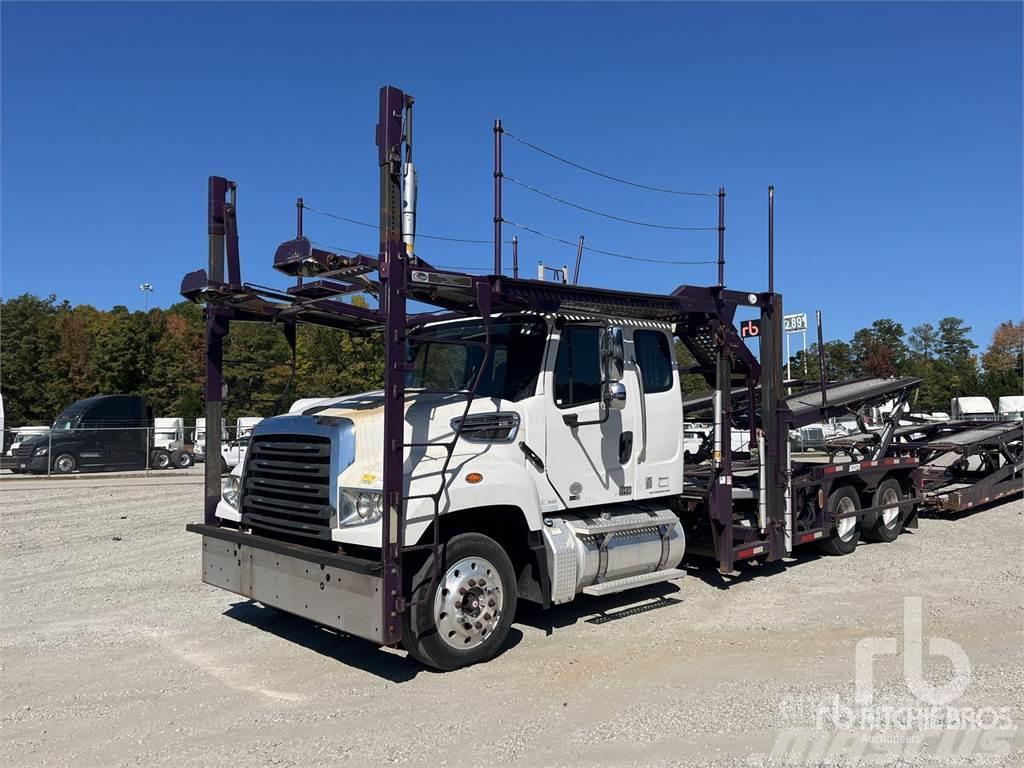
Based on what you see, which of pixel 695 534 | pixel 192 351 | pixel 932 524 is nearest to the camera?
pixel 695 534

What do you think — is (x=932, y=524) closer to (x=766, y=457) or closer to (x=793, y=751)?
(x=766, y=457)

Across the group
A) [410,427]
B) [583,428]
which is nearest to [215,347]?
[410,427]

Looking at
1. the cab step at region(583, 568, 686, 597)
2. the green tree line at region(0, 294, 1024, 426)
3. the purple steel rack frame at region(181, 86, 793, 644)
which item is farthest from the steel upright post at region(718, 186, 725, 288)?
the green tree line at region(0, 294, 1024, 426)

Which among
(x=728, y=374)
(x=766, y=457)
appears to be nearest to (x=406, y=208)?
(x=728, y=374)

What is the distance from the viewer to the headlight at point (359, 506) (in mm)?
5281

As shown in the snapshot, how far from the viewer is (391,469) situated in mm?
5012

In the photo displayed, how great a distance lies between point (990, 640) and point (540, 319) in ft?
14.5

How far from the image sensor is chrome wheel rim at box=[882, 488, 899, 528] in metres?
10.7

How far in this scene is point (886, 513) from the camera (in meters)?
10.7

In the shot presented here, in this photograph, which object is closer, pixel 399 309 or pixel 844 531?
pixel 399 309

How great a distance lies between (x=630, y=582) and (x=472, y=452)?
1974mm

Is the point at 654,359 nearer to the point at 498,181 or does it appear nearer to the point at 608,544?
the point at 608,544

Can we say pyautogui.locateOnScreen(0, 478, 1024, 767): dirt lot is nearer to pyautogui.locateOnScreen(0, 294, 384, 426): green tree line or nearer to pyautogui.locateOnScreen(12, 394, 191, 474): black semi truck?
pyautogui.locateOnScreen(12, 394, 191, 474): black semi truck

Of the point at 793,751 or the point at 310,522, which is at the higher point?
the point at 310,522
